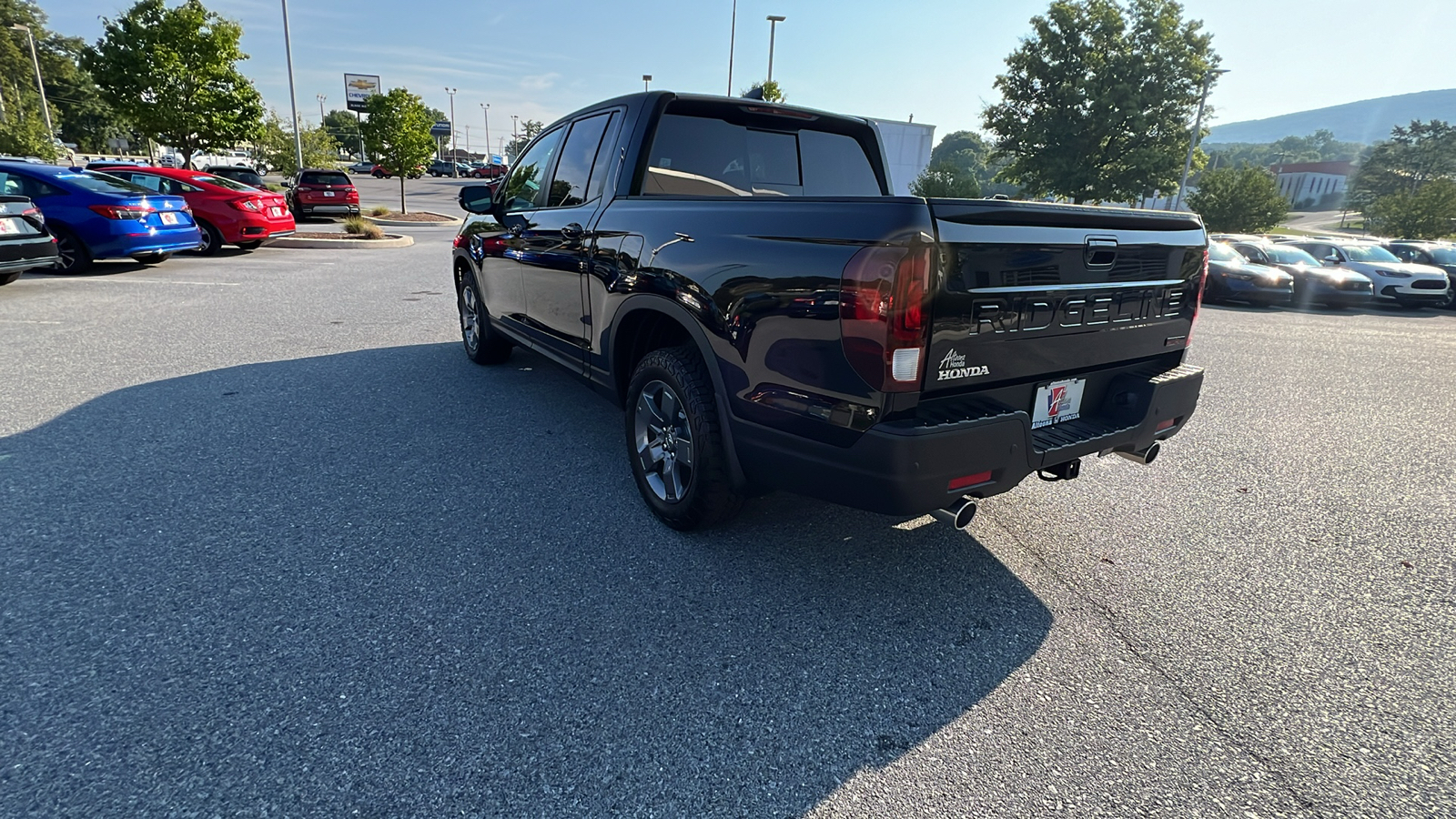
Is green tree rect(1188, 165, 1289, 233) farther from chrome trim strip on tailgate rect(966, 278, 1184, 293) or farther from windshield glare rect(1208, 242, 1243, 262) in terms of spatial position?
chrome trim strip on tailgate rect(966, 278, 1184, 293)

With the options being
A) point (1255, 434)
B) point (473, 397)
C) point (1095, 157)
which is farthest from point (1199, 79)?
point (473, 397)

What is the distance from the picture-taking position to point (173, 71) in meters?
22.5

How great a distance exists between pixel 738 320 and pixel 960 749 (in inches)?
61.7

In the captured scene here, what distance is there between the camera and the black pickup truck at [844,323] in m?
2.27

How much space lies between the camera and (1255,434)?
203 inches

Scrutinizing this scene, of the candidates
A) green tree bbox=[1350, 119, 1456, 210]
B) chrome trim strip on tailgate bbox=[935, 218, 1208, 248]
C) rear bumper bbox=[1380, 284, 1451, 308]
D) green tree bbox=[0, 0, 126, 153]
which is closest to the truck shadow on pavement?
chrome trim strip on tailgate bbox=[935, 218, 1208, 248]

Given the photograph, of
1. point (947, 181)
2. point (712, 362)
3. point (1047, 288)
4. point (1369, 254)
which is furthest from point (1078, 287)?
point (947, 181)

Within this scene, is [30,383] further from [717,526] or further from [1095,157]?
[1095,157]

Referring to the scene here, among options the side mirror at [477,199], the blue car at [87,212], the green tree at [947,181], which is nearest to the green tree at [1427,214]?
the green tree at [947,181]

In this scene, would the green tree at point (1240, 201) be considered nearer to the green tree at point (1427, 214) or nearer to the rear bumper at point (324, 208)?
the green tree at point (1427, 214)

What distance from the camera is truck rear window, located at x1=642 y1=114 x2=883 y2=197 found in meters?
3.78

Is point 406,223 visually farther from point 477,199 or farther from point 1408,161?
point 1408,161

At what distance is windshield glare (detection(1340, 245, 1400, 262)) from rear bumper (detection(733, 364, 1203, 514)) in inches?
766

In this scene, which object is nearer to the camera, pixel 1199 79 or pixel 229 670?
pixel 229 670
